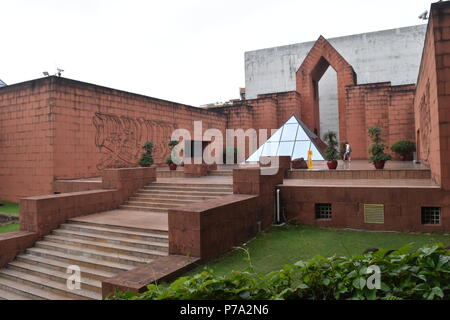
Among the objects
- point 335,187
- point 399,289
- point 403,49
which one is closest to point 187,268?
point 399,289

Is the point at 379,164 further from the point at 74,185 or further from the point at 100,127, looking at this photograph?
the point at 100,127

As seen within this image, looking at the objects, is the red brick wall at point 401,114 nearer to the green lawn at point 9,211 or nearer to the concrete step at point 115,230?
the concrete step at point 115,230

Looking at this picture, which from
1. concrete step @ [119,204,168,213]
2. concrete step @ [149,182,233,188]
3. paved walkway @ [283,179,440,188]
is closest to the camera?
paved walkway @ [283,179,440,188]

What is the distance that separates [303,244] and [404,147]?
12.0 m

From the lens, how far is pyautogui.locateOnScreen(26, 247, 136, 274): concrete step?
6.39m

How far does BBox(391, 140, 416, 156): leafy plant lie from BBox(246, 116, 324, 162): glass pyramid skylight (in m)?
4.01

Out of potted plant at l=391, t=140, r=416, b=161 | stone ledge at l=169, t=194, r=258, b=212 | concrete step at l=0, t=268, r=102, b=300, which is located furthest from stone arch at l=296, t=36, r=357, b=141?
concrete step at l=0, t=268, r=102, b=300

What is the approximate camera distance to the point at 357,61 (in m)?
29.0

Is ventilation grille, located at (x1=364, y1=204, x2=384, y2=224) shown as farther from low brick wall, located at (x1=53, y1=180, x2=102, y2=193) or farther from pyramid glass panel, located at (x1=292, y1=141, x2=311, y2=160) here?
low brick wall, located at (x1=53, y1=180, x2=102, y2=193)

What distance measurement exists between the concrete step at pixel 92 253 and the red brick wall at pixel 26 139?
490 cm

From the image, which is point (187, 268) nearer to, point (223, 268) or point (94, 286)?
point (223, 268)

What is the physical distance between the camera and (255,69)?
33250mm

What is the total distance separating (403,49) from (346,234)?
1008 inches

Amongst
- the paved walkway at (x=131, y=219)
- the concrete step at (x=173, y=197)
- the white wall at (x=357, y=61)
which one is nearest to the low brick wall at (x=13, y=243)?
the paved walkway at (x=131, y=219)
